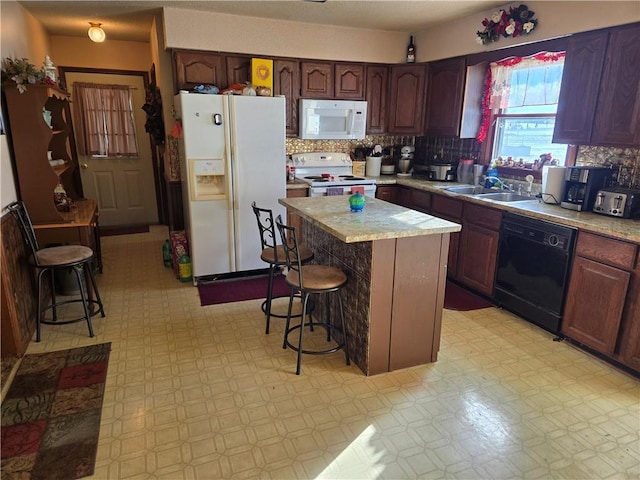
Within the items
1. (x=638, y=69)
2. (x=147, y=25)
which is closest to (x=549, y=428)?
(x=638, y=69)

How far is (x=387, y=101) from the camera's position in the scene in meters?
4.89

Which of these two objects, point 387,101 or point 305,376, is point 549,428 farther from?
point 387,101

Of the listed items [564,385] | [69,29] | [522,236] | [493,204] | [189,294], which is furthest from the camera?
[69,29]

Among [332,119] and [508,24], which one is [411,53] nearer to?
[332,119]

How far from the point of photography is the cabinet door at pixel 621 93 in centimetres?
274

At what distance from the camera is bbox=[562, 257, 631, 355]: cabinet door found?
260 cm

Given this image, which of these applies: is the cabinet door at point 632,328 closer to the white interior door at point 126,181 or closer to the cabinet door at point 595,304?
the cabinet door at point 595,304

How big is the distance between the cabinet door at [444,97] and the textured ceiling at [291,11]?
1.51ft

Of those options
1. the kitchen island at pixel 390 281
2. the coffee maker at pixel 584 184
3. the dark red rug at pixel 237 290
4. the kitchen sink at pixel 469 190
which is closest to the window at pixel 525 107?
the kitchen sink at pixel 469 190

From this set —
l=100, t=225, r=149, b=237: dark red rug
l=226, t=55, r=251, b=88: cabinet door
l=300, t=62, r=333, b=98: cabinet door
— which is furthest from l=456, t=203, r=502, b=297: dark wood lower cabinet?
l=100, t=225, r=149, b=237: dark red rug

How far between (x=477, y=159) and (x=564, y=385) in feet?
8.54

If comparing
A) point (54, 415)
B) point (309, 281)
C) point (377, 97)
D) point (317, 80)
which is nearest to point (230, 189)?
point (317, 80)

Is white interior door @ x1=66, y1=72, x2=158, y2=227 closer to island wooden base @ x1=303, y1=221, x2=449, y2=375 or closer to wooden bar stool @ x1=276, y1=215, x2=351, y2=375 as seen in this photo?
wooden bar stool @ x1=276, y1=215, x2=351, y2=375

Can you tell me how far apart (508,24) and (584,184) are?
157 cm
